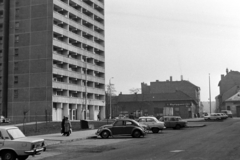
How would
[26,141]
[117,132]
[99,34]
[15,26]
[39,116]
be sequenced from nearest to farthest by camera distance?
[26,141] < [117,132] < [39,116] < [15,26] < [99,34]

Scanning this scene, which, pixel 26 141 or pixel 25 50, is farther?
pixel 25 50

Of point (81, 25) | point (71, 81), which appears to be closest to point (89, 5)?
point (81, 25)

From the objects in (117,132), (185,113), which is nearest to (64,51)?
(185,113)

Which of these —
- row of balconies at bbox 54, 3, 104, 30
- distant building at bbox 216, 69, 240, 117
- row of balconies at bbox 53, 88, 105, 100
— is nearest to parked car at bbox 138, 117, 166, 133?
row of balconies at bbox 53, 88, 105, 100

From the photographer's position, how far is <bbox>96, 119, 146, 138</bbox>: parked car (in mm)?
27609

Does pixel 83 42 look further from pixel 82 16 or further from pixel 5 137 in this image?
pixel 5 137

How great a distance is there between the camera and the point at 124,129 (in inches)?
1088

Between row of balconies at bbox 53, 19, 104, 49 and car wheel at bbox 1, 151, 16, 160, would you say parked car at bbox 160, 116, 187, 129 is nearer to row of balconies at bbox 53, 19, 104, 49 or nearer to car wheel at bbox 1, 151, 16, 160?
car wheel at bbox 1, 151, 16, 160

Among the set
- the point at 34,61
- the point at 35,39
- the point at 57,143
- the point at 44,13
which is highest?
the point at 44,13

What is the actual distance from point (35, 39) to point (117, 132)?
161 feet

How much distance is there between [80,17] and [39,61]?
61.1 ft

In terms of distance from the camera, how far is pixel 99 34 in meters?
93.6

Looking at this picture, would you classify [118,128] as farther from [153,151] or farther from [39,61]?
[39,61]

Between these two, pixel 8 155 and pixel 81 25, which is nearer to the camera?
pixel 8 155
